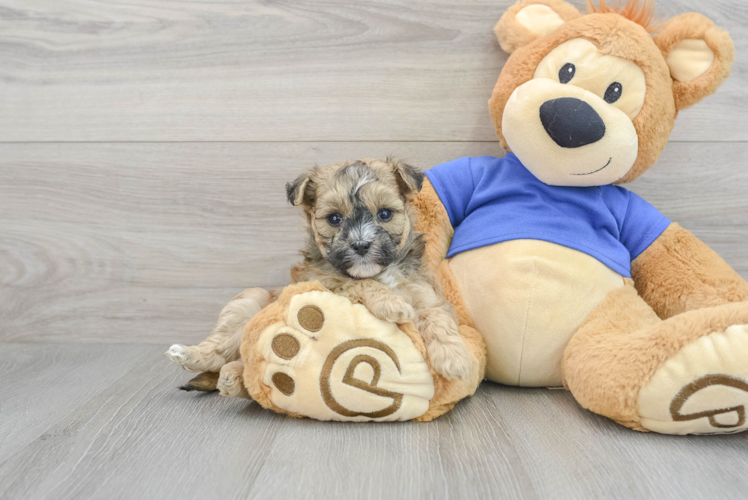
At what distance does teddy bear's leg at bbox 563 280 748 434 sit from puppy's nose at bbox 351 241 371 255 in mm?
675

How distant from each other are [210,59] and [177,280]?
0.89m

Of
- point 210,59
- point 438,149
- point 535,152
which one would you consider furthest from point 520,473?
point 210,59

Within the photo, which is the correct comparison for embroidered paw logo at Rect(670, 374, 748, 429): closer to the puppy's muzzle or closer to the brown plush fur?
the brown plush fur

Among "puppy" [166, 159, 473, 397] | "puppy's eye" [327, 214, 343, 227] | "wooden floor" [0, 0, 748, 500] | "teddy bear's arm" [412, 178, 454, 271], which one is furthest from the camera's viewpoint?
"wooden floor" [0, 0, 748, 500]

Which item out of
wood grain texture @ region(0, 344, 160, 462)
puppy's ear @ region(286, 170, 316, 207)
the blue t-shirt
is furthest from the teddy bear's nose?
wood grain texture @ region(0, 344, 160, 462)

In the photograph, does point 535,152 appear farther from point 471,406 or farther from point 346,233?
point 471,406

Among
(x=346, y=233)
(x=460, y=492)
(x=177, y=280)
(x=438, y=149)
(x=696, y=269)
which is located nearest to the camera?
(x=460, y=492)

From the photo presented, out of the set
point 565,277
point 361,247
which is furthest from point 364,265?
point 565,277

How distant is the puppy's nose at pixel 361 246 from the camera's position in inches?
54.4

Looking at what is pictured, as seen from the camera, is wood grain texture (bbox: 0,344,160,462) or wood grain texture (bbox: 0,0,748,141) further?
wood grain texture (bbox: 0,0,748,141)

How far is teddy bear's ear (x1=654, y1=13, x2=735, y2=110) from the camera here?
4.99ft

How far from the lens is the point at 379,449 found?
124 cm

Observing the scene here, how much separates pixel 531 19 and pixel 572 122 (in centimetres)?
49

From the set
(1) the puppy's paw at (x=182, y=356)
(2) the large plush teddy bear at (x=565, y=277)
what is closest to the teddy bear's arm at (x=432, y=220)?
(2) the large plush teddy bear at (x=565, y=277)
